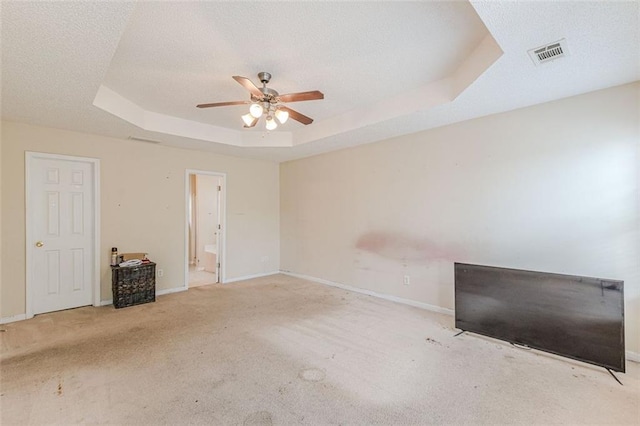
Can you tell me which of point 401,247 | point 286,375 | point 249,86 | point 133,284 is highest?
point 249,86

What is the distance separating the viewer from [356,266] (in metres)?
4.93

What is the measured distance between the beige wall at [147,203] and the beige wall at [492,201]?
1.43 meters

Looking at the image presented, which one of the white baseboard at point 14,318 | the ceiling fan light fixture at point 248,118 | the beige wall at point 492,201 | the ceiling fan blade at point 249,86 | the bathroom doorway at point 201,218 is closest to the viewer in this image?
the ceiling fan blade at point 249,86

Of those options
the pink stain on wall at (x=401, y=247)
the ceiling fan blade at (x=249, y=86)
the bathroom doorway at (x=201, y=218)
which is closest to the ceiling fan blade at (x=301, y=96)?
the ceiling fan blade at (x=249, y=86)

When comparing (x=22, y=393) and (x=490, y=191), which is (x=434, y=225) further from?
(x=22, y=393)

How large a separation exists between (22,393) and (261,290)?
10.2 ft

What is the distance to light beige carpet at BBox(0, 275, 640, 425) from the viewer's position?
193 centimetres

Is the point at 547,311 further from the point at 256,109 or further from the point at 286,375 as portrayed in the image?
the point at 256,109

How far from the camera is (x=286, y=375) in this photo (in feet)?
7.82

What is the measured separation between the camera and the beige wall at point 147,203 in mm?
3553

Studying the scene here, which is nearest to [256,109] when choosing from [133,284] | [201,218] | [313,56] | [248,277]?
[313,56]

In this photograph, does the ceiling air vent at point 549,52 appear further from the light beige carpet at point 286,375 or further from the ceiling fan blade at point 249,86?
the light beige carpet at point 286,375

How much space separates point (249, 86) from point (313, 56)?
2.10 feet

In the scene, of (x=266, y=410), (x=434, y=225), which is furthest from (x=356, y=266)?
(x=266, y=410)
